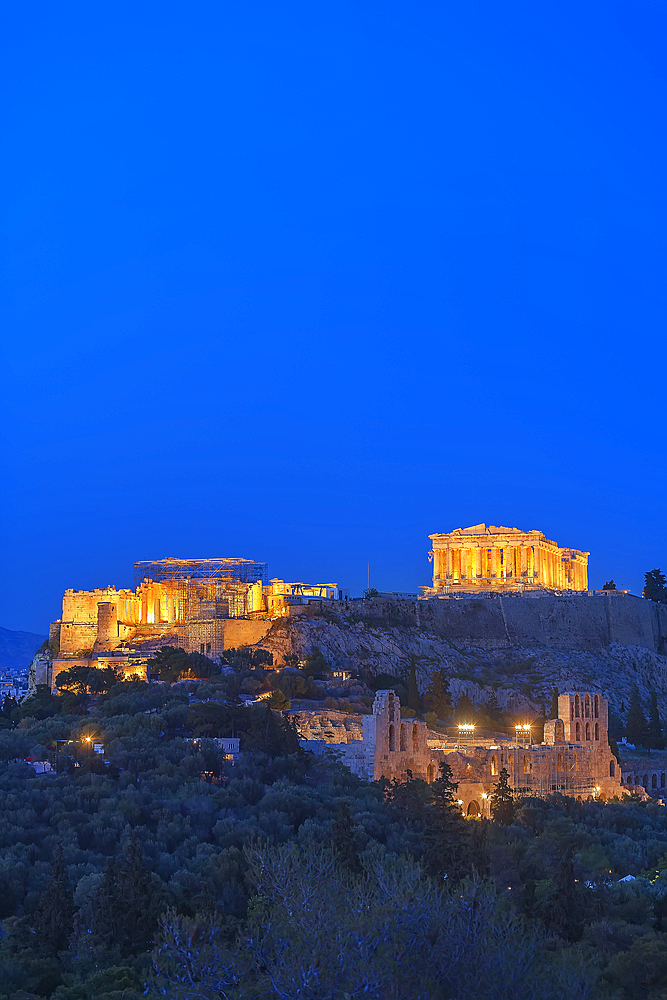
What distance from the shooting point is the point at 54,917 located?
26906 mm

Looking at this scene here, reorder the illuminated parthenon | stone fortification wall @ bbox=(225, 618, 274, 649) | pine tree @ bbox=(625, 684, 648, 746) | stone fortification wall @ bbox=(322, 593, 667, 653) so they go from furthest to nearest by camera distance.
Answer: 1. the illuminated parthenon
2. stone fortification wall @ bbox=(322, 593, 667, 653)
3. stone fortification wall @ bbox=(225, 618, 274, 649)
4. pine tree @ bbox=(625, 684, 648, 746)

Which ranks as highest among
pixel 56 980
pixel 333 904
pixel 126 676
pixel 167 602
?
pixel 167 602

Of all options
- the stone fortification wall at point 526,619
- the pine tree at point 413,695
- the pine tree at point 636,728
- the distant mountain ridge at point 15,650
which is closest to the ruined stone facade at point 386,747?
the pine tree at point 413,695

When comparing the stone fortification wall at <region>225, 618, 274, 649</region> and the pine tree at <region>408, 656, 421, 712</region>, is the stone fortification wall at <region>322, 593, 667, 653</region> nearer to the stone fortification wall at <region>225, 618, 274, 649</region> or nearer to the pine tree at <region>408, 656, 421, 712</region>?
the stone fortification wall at <region>225, 618, 274, 649</region>

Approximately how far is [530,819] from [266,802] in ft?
32.5

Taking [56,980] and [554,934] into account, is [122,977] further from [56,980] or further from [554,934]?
[554,934]

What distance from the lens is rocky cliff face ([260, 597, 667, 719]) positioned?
6819cm

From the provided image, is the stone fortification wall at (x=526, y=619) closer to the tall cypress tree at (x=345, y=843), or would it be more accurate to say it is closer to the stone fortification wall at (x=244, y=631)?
the stone fortification wall at (x=244, y=631)

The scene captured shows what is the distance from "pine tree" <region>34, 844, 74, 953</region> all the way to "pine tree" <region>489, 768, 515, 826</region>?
18317mm

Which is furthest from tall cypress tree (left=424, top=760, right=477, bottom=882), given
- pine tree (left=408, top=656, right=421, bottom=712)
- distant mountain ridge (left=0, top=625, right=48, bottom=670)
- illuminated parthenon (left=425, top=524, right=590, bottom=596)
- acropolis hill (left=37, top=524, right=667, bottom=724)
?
distant mountain ridge (left=0, top=625, right=48, bottom=670)

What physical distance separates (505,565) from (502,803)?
2014 inches

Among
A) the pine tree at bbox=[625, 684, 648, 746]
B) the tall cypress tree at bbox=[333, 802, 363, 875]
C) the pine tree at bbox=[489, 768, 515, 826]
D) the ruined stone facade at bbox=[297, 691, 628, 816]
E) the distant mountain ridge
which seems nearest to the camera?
the tall cypress tree at bbox=[333, 802, 363, 875]

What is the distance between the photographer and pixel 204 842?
3412 centimetres

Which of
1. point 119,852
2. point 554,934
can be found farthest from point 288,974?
point 119,852
